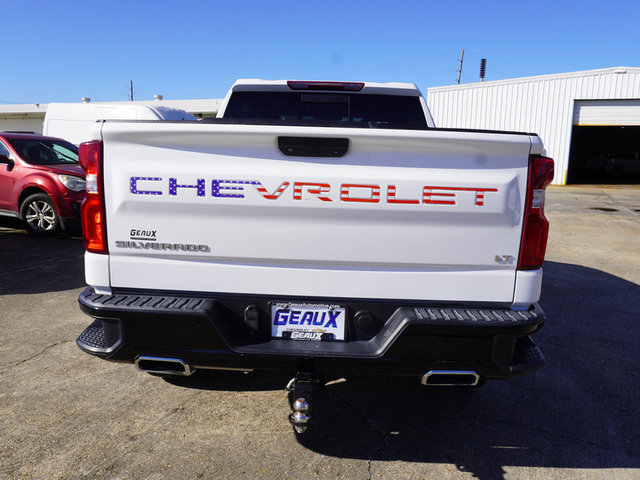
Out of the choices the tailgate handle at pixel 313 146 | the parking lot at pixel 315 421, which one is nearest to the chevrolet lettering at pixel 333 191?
the tailgate handle at pixel 313 146

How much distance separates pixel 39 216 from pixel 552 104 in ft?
71.7

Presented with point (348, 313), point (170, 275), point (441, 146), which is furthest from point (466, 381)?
point (170, 275)

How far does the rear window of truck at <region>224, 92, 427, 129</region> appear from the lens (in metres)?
4.21

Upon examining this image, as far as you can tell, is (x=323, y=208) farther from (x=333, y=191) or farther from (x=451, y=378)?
(x=451, y=378)

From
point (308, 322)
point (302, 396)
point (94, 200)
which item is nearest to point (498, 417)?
point (302, 396)

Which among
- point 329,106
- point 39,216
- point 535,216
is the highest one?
point 329,106

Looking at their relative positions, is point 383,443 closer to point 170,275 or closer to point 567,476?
point 567,476

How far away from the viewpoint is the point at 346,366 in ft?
8.07

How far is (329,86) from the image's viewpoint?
407 centimetres

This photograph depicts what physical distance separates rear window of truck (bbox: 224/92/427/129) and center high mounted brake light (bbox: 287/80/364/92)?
90mm

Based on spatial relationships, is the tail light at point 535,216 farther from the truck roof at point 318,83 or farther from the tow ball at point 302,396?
the truck roof at point 318,83

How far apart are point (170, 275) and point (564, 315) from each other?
13.9ft

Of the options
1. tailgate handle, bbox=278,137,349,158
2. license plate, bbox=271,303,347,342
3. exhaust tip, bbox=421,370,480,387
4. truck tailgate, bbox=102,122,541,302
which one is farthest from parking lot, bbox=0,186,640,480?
tailgate handle, bbox=278,137,349,158

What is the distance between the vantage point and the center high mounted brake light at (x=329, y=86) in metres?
4.03
